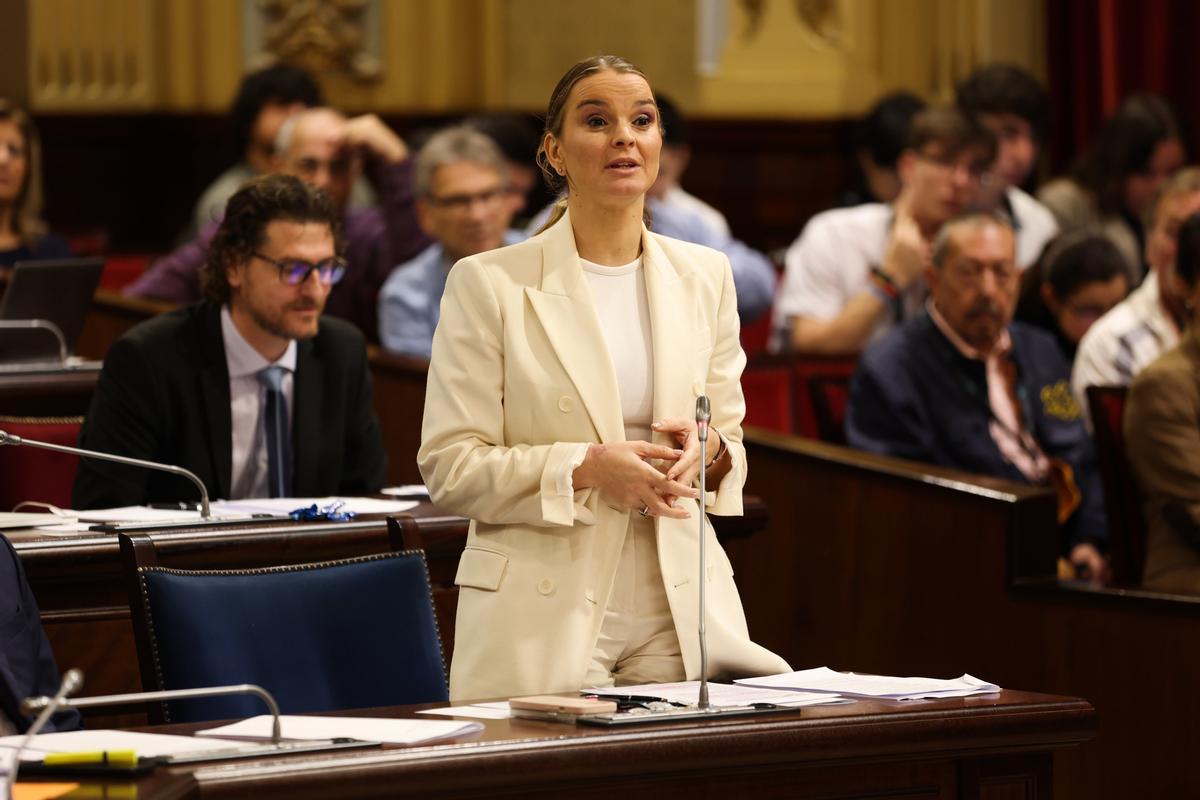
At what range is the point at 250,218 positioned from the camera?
4090 millimetres

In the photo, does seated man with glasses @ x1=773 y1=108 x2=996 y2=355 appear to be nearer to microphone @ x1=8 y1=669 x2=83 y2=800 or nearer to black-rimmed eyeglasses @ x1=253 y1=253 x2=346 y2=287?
black-rimmed eyeglasses @ x1=253 y1=253 x2=346 y2=287

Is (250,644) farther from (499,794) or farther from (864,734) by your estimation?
(864,734)

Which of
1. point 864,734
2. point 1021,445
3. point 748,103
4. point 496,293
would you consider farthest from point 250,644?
point 748,103

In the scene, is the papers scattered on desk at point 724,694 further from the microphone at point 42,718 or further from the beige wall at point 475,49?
the beige wall at point 475,49

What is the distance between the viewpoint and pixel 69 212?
8836mm

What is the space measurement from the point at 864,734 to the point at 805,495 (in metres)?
2.21

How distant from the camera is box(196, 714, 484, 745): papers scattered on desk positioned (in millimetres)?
2285

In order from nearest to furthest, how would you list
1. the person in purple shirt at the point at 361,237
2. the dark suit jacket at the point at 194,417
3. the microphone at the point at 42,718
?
1. the microphone at the point at 42,718
2. the dark suit jacket at the point at 194,417
3. the person in purple shirt at the point at 361,237

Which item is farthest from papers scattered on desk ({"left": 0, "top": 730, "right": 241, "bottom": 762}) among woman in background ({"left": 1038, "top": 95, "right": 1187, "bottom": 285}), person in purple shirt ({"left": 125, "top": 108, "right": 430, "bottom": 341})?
woman in background ({"left": 1038, "top": 95, "right": 1187, "bottom": 285})

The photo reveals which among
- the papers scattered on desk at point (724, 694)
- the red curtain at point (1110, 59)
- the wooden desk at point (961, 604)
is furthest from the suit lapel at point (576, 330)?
the red curtain at point (1110, 59)

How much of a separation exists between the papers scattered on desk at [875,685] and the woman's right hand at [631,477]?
0.87 feet

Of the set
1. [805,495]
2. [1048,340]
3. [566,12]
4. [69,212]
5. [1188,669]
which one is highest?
[566,12]

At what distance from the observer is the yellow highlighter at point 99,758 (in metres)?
2.12

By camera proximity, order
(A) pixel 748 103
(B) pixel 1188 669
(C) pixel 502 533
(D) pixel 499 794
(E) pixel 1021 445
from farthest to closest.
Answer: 1. (A) pixel 748 103
2. (E) pixel 1021 445
3. (B) pixel 1188 669
4. (C) pixel 502 533
5. (D) pixel 499 794
